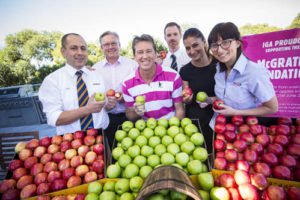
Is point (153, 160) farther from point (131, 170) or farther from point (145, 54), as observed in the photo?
point (145, 54)

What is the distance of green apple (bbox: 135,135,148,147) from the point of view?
2010mm

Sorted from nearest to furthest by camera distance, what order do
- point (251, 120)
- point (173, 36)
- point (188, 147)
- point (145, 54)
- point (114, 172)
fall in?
point (114, 172) → point (188, 147) → point (251, 120) → point (145, 54) → point (173, 36)

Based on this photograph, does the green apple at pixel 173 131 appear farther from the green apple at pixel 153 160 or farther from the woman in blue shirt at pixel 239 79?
the woman in blue shirt at pixel 239 79

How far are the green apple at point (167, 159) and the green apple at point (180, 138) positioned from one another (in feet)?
0.65

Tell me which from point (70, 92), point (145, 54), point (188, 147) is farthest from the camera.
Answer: point (70, 92)

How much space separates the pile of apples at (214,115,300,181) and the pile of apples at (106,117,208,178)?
0.68 feet

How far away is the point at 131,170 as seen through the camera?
5.64 feet

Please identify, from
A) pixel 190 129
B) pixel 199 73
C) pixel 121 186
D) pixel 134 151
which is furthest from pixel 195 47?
pixel 121 186

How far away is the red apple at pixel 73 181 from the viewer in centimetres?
176

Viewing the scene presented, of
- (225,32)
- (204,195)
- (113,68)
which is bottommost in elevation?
(204,195)

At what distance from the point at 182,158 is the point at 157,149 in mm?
274

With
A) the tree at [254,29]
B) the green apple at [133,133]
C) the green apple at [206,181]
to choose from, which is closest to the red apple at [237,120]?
the green apple at [206,181]

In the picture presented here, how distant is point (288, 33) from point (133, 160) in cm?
422

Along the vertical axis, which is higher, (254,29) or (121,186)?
(254,29)
